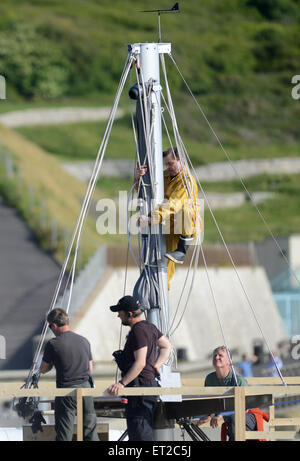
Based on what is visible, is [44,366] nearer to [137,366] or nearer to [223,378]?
[137,366]

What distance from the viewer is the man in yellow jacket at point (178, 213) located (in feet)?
35.2

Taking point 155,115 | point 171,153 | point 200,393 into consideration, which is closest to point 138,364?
point 200,393

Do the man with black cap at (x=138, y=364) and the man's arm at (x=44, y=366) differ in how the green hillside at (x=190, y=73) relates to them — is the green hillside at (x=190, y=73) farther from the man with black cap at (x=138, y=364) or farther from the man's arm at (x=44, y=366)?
the man with black cap at (x=138, y=364)

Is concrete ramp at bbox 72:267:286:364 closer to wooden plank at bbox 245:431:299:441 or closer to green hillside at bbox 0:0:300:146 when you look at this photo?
wooden plank at bbox 245:431:299:441

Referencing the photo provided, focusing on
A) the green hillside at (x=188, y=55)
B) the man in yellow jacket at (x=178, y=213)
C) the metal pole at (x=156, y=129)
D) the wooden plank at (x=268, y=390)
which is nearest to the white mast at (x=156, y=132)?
the metal pole at (x=156, y=129)

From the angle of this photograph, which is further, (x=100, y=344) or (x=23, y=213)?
(x=23, y=213)

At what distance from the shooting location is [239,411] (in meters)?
9.36

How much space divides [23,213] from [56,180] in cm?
1096

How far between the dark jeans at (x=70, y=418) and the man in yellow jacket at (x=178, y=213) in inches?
69.4

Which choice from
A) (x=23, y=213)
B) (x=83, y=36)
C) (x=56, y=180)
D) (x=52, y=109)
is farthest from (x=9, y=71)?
(x=23, y=213)

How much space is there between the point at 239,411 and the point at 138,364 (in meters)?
0.92

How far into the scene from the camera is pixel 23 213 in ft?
144

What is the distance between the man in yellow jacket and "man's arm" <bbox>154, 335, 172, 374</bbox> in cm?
101

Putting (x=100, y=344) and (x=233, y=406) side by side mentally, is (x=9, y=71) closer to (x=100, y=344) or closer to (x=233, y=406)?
(x=100, y=344)
